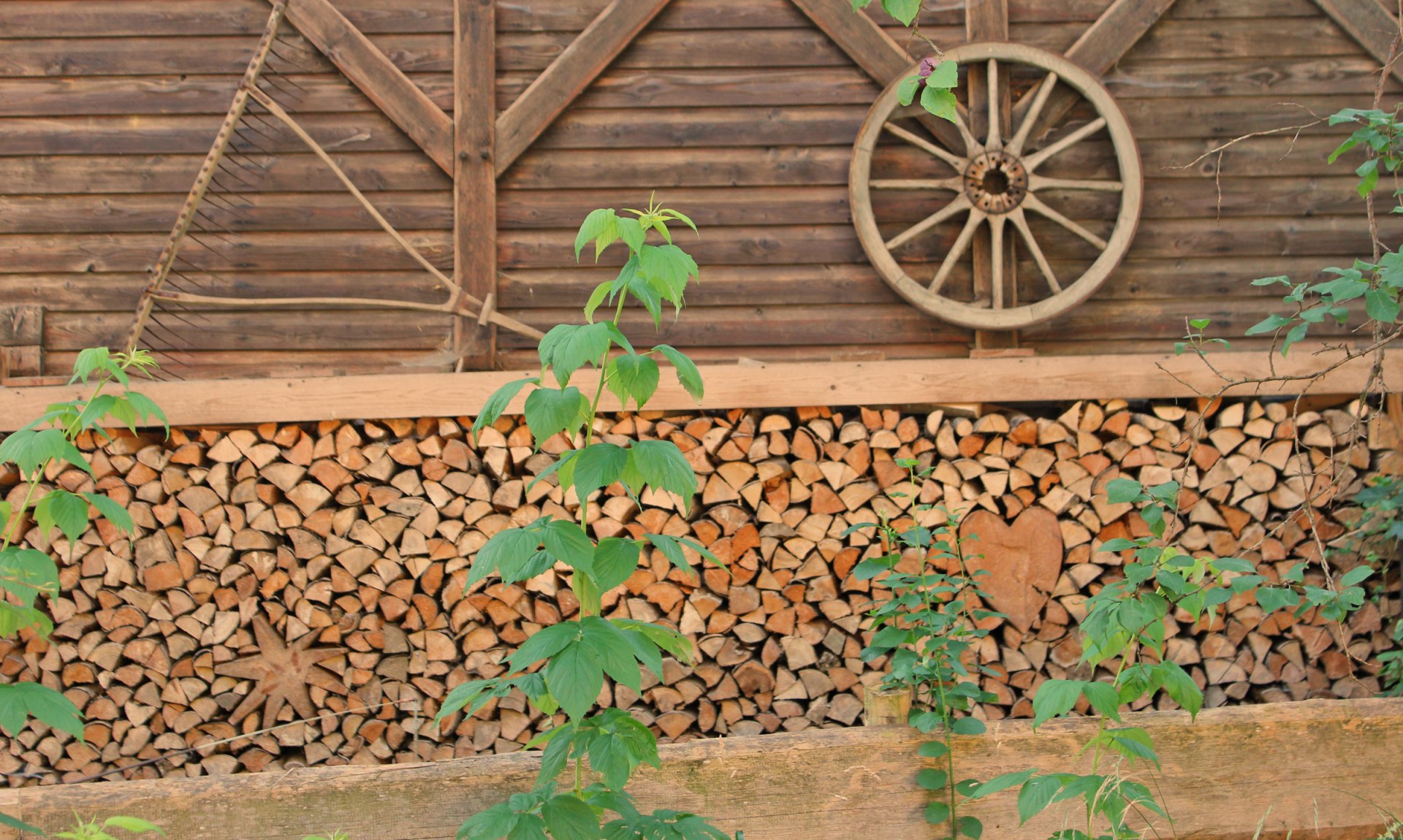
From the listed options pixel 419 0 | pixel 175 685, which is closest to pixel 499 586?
pixel 175 685

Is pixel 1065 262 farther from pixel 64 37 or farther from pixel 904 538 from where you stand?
pixel 64 37

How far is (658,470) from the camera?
152 cm

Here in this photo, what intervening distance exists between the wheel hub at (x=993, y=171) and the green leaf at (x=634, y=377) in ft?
8.49

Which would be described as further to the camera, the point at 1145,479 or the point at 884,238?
the point at 884,238

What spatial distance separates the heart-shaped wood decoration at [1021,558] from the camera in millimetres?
3633

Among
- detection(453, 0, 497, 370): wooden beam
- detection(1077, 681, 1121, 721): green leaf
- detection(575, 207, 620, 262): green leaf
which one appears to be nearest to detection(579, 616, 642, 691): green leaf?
detection(575, 207, 620, 262): green leaf

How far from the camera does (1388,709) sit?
194 centimetres

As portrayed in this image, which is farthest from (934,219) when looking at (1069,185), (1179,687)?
(1179,687)

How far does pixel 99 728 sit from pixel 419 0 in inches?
115

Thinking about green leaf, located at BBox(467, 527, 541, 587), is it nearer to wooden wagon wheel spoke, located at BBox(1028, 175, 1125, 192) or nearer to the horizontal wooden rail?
the horizontal wooden rail

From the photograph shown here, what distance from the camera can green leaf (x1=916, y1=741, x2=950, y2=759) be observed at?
6.23ft

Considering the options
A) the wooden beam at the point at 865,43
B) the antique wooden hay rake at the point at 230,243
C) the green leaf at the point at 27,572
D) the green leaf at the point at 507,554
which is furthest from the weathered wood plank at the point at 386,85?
the green leaf at the point at 507,554

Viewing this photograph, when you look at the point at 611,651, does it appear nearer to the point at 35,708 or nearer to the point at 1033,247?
the point at 35,708

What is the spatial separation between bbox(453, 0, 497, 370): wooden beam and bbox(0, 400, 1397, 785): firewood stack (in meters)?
0.38
